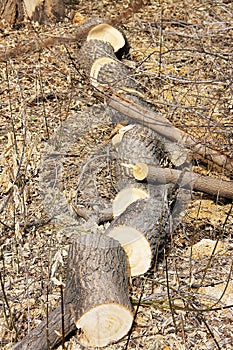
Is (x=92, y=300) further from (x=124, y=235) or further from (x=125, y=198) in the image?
(x=125, y=198)

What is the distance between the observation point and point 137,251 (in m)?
3.09

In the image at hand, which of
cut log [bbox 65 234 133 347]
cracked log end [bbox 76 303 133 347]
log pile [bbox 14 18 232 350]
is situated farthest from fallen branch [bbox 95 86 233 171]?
cracked log end [bbox 76 303 133 347]

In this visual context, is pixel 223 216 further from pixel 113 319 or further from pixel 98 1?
pixel 98 1

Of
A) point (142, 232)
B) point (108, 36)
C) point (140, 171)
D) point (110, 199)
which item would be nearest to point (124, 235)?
point (142, 232)

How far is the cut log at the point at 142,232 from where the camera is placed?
309 cm

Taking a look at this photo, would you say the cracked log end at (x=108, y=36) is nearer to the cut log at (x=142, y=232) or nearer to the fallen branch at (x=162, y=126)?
the fallen branch at (x=162, y=126)

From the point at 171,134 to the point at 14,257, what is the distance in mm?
1452

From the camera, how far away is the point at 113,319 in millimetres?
2709

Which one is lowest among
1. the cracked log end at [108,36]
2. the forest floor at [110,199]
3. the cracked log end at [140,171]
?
the forest floor at [110,199]

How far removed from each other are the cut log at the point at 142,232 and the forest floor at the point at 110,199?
0.10 metres

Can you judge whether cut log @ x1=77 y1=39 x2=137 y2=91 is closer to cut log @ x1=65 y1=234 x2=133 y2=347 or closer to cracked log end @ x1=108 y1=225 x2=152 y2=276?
cracked log end @ x1=108 y1=225 x2=152 y2=276

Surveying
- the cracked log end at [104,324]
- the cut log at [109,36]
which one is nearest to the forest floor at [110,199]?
the cracked log end at [104,324]

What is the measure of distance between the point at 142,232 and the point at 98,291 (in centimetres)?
54

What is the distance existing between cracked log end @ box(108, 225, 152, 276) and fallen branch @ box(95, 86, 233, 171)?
90cm
